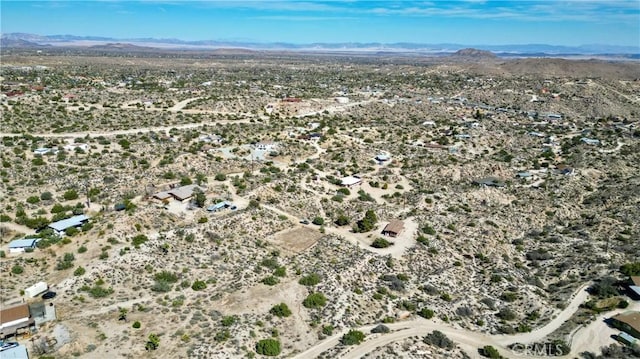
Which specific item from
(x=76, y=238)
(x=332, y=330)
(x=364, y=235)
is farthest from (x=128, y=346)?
(x=364, y=235)

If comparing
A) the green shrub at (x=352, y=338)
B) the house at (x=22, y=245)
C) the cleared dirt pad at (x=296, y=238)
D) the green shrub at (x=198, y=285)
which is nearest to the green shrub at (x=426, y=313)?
the green shrub at (x=352, y=338)

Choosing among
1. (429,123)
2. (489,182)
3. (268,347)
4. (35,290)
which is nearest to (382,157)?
(489,182)

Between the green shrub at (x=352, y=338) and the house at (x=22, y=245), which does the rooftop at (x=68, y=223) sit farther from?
the green shrub at (x=352, y=338)

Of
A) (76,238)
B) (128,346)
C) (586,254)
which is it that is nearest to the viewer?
(128,346)

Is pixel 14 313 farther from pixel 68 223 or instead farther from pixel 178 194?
pixel 178 194

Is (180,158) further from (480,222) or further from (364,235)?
(480,222)

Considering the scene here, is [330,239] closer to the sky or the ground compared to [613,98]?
closer to the ground
